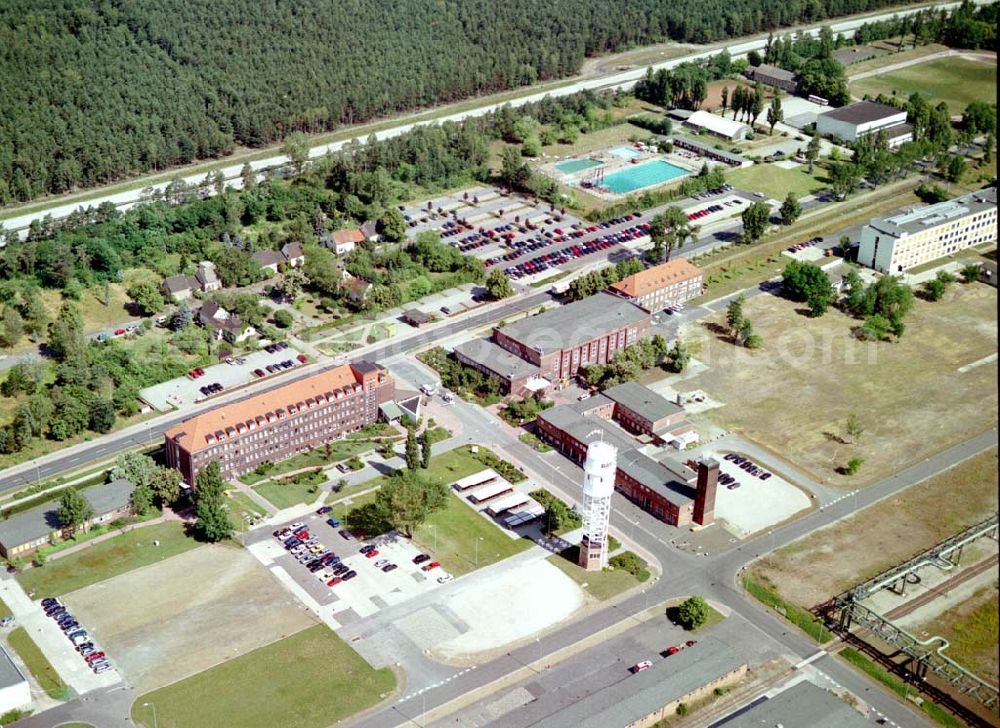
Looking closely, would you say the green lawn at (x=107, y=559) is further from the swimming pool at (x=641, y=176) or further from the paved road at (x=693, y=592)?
the swimming pool at (x=641, y=176)

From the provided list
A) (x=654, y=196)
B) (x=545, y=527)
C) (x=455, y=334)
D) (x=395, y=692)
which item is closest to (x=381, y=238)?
(x=455, y=334)

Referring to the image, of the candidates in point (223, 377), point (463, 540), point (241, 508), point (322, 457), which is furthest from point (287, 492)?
point (223, 377)

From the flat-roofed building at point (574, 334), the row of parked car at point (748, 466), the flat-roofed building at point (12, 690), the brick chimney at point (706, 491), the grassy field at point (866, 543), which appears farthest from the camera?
the flat-roofed building at point (574, 334)

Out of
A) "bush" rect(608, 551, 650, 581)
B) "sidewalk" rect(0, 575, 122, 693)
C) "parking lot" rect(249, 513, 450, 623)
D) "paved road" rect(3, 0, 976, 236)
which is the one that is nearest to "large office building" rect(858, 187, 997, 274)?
"bush" rect(608, 551, 650, 581)

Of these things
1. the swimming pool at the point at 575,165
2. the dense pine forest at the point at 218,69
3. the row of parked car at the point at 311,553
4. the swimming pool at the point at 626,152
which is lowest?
the row of parked car at the point at 311,553

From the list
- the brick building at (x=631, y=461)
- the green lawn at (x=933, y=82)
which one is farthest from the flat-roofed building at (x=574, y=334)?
the green lawn at (x=933, y=82)

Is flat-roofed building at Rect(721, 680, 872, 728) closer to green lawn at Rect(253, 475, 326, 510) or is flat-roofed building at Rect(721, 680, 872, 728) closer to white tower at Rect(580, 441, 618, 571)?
white tower at Rect(580, 441, 618, 571)

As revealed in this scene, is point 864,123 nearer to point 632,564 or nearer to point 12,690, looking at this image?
point 632,564
